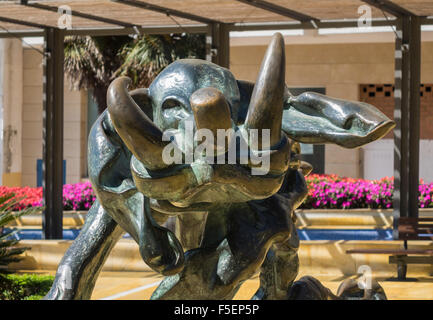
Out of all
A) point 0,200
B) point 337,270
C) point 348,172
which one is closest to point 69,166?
point 348,172

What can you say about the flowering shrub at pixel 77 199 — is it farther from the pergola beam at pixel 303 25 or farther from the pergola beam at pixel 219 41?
the pergola beam at pixel 303 25

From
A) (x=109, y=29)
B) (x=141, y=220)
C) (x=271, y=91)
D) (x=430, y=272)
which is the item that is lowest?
(x=430, y=272)

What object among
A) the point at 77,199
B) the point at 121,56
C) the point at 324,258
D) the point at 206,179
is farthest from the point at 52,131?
the point at 206,179

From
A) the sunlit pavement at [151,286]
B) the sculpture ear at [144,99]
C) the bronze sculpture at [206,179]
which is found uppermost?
the sculpture ear at [144,99]

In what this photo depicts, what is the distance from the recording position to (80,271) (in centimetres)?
271

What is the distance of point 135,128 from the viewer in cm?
214

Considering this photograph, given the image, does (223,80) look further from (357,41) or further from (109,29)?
(357,41)

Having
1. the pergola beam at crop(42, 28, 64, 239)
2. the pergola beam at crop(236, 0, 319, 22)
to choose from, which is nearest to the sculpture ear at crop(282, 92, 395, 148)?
the pergola beam at crop(236, 0, 319, 22)

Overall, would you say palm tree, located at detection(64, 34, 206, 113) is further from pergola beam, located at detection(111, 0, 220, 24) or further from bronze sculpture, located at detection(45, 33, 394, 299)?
bronze sculpture, located at detection(45, 33, 394, 299)

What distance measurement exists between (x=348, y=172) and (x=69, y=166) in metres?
8.55

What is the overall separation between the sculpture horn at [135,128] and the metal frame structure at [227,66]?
7.93 m

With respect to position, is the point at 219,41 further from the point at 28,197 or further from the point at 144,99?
the point at 144,99

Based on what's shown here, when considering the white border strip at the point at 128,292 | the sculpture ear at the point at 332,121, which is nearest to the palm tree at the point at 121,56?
the white border strip at the point at 128,292

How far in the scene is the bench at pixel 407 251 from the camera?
10.4m
